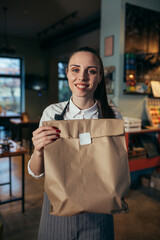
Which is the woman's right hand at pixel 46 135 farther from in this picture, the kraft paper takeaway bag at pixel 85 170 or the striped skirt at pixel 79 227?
the striped skirt at pixel 79 227

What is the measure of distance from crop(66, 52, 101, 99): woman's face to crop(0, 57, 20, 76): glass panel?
7626 millimetres

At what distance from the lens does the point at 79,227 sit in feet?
3.49

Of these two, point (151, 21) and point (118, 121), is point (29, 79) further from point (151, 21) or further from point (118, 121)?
point (118, 121)

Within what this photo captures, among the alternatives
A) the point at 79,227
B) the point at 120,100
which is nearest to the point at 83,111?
the point at 79,227

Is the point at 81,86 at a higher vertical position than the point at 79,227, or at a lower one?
higher

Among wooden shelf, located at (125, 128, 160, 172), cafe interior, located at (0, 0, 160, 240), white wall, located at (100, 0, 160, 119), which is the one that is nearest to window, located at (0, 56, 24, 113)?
cafe interior, located at (0, 0, 160, 240)

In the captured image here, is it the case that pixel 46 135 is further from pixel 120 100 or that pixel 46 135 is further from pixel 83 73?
pixel 120 100

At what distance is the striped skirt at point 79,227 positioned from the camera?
106 cm

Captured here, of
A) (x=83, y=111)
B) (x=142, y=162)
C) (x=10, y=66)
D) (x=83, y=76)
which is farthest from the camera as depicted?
(x=10, y=66)

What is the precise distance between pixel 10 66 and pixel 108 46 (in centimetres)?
566

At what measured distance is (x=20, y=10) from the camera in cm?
543

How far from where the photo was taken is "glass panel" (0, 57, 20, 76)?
26.3 feet

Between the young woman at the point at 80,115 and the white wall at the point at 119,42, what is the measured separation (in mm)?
2225

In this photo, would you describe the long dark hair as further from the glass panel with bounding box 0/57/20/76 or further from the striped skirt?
the glass panel with bounding box 0/57/20/76
